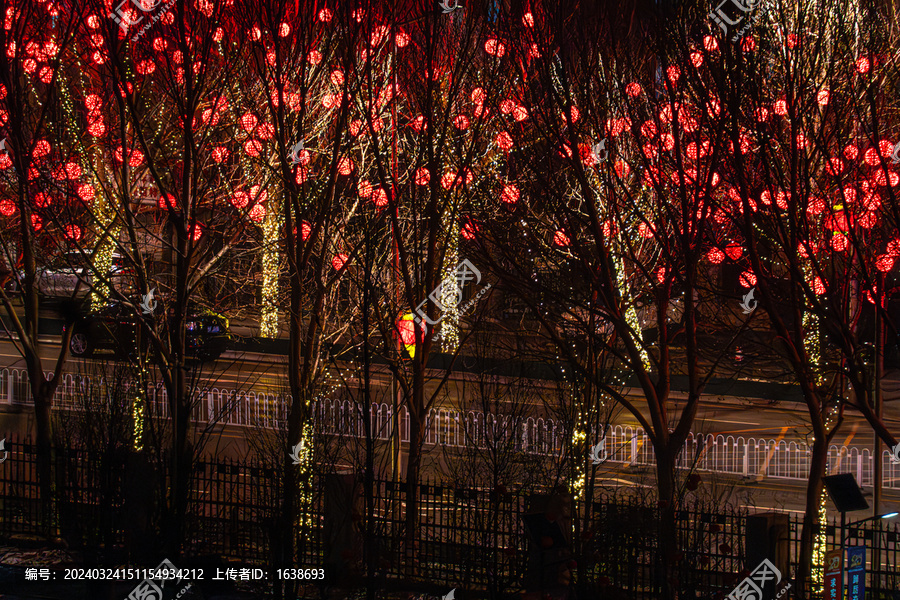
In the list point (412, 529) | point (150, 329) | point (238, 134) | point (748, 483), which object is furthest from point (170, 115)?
point (748, 483)

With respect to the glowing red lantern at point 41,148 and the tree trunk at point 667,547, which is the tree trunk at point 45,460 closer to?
the glowing red lantern at point 41,148

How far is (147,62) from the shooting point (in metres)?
9.40

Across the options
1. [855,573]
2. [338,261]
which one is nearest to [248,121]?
[338,261]

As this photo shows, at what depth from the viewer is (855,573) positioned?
22.9ft

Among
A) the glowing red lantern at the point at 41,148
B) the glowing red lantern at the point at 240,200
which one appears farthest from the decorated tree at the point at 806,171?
the glowing red lantern at the point at 41,148

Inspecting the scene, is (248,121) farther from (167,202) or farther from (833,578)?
(833,578)

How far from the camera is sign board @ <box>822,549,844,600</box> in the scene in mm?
6785

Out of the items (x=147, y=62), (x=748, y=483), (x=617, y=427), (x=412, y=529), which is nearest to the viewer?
(x=412, y=529)

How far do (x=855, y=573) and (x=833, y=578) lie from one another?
0.91ft

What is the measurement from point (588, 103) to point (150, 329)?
16.4 feet

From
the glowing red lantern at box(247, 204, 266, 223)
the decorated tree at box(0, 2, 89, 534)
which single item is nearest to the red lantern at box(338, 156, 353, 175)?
the glowing red lantern at box(247, 204, 266, 223)

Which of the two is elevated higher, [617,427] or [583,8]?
[583,8]

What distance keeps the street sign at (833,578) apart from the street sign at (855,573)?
11cm

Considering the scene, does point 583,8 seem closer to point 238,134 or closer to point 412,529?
point 238,134
